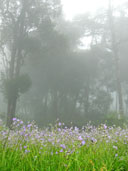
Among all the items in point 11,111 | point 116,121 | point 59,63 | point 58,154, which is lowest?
point 58,154

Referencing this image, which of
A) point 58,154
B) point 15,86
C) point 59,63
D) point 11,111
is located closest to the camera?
point 58,154

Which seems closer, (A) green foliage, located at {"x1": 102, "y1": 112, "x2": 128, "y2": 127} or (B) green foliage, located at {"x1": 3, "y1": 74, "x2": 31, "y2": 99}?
(A) green foliage, located at {"x1": 102, "y1": 112, "x2": 128, "y2": 127}

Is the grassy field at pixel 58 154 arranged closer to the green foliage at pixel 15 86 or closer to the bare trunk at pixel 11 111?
the bare trunk at pixel 11 111

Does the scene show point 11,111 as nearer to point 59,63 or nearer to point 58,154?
point 59,63

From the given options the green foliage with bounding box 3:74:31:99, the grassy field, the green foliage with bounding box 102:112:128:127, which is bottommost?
the grassy field

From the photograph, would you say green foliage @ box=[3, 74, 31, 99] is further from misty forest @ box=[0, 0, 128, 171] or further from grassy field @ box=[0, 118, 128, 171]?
grassy field @ box=[0, 118, 128, 171]

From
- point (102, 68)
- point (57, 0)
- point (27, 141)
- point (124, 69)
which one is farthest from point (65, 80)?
point (27, 141)

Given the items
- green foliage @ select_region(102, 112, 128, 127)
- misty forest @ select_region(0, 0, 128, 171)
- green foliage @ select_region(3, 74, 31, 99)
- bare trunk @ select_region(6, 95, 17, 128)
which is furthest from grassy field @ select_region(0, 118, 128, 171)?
green foliage @ select_region(3, 74, 31, 99)

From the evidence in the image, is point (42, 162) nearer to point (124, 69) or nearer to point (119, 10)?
point (119, 10)

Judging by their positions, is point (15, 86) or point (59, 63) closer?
point (15, 86)

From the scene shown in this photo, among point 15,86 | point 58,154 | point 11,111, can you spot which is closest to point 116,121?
point 11,111

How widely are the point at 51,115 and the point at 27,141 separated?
2232 centimetres

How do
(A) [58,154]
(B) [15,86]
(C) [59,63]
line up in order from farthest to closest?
1. (C) [59,63]
2. (B) [15,86]
3. (A) [58,154]

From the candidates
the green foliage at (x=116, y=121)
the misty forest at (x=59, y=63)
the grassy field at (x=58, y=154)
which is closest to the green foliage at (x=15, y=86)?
the misty forest at (x=59, y=63)
